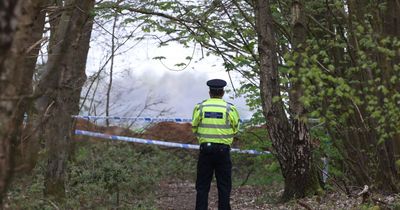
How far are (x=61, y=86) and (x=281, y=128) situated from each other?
5912 mm

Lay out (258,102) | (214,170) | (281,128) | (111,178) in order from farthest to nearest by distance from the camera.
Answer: (258,102) < (111,178) < (281,128) < (214,170)

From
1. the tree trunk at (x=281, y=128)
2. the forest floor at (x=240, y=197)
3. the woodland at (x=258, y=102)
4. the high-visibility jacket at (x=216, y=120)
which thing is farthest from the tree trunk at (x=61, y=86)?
the tree trunk at (x=281, y=128)

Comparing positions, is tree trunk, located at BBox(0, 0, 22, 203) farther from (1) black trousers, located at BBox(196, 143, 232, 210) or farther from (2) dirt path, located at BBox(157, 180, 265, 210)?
(2) dirt path, located at BBox(157, 180, 265, 210)

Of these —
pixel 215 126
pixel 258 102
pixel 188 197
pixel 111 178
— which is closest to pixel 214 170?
pixel 215 126

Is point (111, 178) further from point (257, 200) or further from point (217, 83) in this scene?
point (217, 83)

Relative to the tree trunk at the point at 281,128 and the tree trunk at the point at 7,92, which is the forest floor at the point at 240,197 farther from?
the tree trunk at the point at 7,92

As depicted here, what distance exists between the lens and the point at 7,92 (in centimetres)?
265

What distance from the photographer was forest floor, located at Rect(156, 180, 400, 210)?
793 cm

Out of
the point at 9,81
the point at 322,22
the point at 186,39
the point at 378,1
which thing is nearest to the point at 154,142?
the point at 186,39

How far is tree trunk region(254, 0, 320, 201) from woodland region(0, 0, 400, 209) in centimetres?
2

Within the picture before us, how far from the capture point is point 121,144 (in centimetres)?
1568

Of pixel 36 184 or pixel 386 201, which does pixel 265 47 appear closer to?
pixel 386 201

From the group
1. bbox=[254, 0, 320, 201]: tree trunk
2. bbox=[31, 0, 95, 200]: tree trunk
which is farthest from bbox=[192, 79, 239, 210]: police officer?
bbox=[31, 0, 95, 200]: tree trunk

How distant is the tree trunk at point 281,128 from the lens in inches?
384
